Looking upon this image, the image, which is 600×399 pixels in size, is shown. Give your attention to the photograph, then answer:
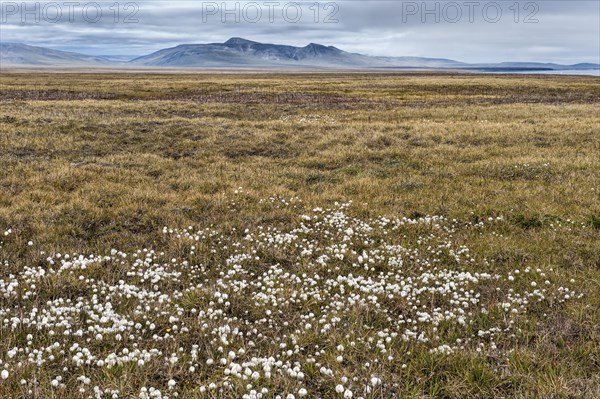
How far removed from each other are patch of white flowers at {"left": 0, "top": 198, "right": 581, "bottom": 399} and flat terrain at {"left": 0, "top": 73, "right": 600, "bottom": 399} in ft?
0.14

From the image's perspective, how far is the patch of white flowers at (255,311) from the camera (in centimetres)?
567

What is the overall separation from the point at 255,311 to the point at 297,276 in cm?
156

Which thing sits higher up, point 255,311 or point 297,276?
point 297,276

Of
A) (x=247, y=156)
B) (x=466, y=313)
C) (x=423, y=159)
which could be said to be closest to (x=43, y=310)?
(x=466, y=313)

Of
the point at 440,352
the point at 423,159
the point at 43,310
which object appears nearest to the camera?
the point at 440,352

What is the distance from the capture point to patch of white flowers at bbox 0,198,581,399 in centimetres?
567

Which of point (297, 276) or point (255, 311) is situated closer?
point (255, 311)

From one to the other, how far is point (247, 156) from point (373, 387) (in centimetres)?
1497

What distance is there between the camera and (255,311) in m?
7.39

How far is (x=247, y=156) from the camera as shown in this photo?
19.4m

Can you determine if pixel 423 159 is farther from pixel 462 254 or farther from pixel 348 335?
pixel 348 335

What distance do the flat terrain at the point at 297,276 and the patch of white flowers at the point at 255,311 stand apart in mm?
42

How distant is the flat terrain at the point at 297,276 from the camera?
5.69m

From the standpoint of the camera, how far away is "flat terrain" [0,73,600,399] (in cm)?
569
